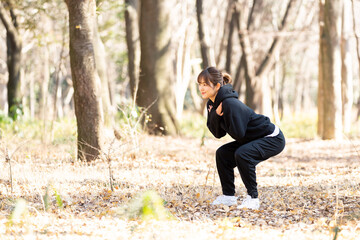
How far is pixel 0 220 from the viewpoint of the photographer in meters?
4.49

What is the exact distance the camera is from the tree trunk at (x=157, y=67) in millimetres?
11539

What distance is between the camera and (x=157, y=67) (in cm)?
1159

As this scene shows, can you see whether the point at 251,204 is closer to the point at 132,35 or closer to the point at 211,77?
the point at 211,77

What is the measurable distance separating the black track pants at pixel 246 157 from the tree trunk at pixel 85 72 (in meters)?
2.73

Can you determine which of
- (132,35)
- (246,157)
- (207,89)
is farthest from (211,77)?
(132,35)

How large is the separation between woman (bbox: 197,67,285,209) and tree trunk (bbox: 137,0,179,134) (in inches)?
256

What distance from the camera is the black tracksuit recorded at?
4695 millimetres

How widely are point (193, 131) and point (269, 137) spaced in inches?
378

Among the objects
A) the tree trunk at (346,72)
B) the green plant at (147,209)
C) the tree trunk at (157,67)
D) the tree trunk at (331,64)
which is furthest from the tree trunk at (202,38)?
the green plant at (147,209)

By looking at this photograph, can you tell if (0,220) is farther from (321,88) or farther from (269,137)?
(321,88)

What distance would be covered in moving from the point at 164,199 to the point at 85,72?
2830mm

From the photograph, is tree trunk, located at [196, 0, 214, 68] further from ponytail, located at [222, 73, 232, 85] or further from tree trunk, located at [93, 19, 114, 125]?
ponytail, located at [222, 73, 232, 85]


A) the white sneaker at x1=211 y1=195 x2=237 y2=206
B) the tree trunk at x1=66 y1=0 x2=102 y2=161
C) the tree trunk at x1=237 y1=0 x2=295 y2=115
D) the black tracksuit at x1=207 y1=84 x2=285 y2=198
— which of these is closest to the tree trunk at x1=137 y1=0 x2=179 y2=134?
the tree trunk at x1=237 y1=0 x2=295 y2=115

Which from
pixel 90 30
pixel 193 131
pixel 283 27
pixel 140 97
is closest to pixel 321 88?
pixel 283 27
